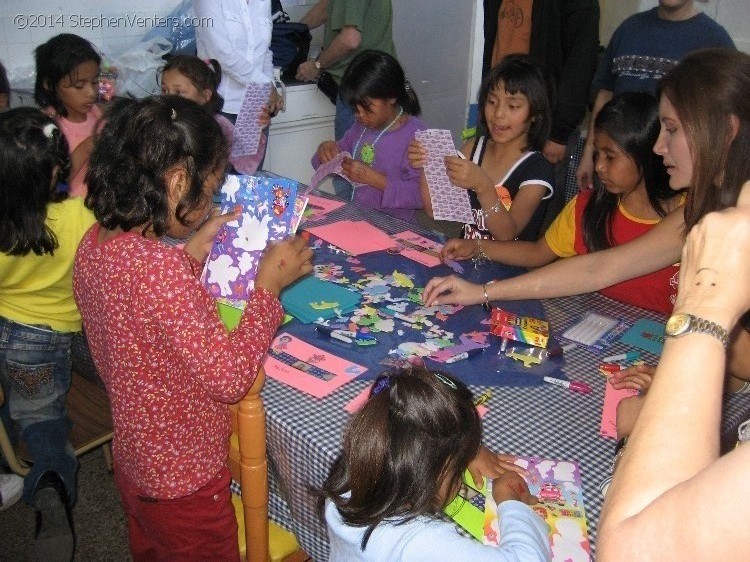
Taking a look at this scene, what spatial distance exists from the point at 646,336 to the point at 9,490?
6.99ft

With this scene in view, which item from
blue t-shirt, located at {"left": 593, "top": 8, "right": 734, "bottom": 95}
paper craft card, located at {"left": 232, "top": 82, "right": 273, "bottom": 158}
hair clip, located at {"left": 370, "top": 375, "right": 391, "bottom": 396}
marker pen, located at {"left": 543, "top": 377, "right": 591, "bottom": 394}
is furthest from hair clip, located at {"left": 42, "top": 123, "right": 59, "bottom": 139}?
blue t-shirt, located at {"left": 593, "top": 8, "right": 734, "bottom": 95}

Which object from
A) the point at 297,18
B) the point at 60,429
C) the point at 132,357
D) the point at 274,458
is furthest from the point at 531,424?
the point at 297,18

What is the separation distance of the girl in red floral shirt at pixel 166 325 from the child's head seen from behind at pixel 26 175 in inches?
19.8

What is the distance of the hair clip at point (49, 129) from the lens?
1.77 m

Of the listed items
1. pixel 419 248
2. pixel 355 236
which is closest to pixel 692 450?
pixel 419 248

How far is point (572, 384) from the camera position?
1.53 meters

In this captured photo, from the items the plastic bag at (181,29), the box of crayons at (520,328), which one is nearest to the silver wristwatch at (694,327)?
the box of crayons at (520,328)

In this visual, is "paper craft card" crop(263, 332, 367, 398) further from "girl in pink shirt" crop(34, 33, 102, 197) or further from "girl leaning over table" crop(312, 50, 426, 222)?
"girl in pink shirt" crop(34, 33, 102, 197)

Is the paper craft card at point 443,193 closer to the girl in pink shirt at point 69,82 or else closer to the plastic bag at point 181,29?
the girl in pink shirt at point 69,82

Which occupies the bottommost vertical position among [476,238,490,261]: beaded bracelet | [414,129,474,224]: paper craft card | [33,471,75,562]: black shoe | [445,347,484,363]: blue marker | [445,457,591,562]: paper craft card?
[33,471,75,562]: black shoe

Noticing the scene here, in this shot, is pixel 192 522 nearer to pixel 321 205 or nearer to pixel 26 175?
pixel 26 175

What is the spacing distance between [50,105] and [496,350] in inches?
96.6

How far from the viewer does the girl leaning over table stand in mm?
2889

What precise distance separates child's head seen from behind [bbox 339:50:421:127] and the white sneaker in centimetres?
197
